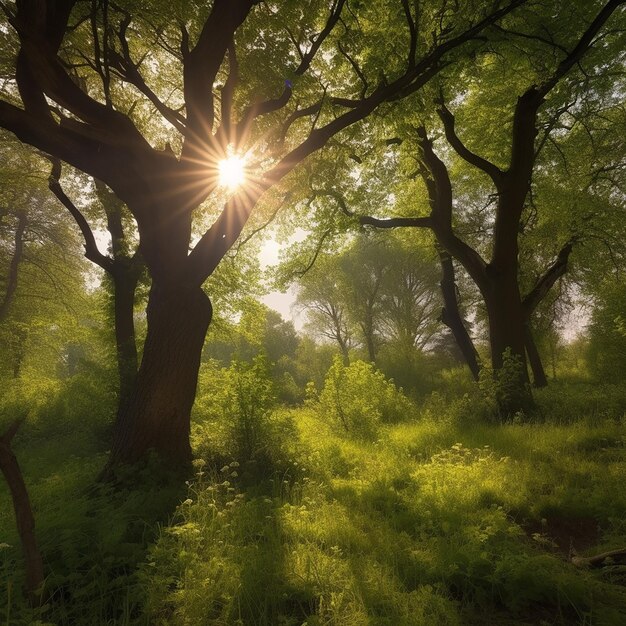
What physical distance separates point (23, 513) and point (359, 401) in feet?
29.8

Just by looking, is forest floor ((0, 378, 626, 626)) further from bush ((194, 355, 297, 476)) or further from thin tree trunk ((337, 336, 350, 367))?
thin tree trunk ((337, 336, 350, 367))

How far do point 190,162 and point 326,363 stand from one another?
30324 millimetres

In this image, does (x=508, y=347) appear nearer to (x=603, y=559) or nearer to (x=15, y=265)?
(x=603, y=559)

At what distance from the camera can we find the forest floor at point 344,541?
98.6 inches

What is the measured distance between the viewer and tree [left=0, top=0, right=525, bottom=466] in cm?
507

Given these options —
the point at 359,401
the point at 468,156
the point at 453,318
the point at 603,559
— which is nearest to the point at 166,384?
the point at 603,559

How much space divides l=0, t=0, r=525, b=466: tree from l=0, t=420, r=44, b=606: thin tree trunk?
3172 millimetres

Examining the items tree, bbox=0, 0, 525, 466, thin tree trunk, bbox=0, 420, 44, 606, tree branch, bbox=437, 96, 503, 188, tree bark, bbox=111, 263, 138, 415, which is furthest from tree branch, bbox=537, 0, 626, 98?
tree bark, bbox=111, 263, 138, 415

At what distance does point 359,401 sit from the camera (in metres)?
10.5

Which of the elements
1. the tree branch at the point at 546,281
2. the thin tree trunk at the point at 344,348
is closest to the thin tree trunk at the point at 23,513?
the tree branch at the point at 546,281

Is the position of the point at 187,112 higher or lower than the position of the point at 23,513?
higher

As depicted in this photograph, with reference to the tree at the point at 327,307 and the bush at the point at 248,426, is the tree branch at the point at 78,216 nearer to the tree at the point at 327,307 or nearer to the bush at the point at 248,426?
the bush at the point at 248,426

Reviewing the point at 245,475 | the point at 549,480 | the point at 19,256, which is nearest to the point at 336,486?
the point at 245,475

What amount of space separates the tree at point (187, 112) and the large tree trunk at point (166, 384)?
0.05ft
